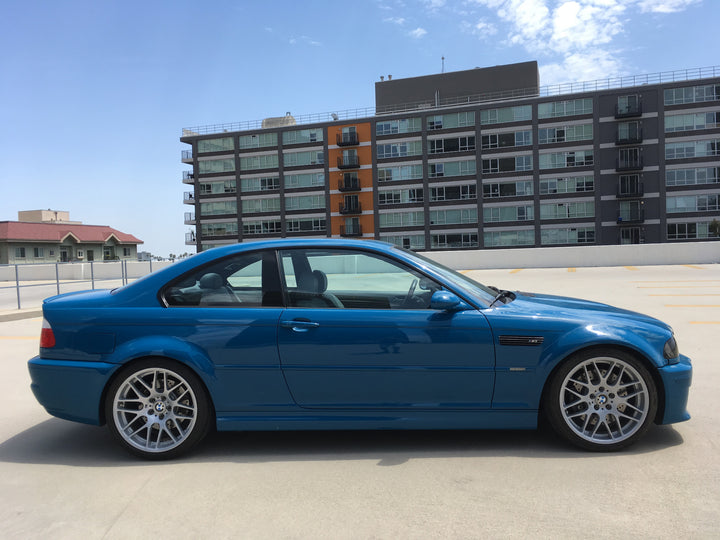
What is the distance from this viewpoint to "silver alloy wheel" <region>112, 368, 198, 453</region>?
3457 millimetres

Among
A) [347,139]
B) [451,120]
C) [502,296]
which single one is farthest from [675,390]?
[347,139]

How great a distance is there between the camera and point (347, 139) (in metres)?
70.1

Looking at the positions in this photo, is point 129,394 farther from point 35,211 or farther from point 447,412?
point 35,211

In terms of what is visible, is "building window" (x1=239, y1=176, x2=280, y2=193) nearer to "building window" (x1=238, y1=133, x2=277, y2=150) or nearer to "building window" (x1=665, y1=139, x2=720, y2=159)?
"building window" (x1=238, y1=133, x2=277, y2=150)

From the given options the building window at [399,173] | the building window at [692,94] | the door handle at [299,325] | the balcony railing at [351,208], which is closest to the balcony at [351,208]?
the balcony railing at [351,208]

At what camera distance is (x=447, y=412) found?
3.42 meters

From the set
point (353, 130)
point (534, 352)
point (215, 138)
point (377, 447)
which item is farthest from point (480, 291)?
point (215, 138)

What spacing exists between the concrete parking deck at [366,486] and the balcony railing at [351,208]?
6567 centimetres

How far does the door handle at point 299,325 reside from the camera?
3412mm

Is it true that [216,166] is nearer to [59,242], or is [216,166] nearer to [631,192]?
[59,242]

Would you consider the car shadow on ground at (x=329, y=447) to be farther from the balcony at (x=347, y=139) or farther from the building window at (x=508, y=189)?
the balcony at (x=347, y=139)

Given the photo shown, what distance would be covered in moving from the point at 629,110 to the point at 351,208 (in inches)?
1364

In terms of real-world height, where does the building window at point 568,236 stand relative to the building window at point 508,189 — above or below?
below

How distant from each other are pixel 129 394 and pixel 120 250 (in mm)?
85331
